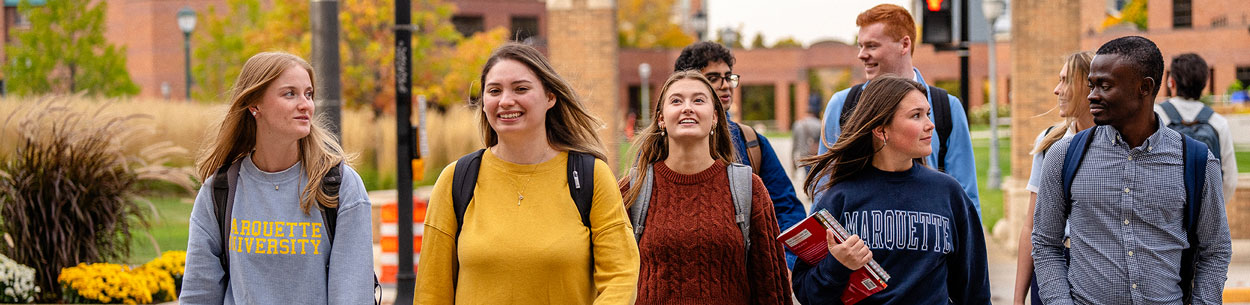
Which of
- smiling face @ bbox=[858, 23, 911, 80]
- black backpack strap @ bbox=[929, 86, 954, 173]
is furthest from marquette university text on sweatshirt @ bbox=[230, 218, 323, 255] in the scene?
black backpack strap @ bbox=[929, 86, 954, 173]

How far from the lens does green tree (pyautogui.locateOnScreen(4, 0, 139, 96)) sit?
33.0m

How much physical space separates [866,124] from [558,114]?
3.49 feet

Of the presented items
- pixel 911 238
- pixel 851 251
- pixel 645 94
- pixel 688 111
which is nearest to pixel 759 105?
pixel 645 94

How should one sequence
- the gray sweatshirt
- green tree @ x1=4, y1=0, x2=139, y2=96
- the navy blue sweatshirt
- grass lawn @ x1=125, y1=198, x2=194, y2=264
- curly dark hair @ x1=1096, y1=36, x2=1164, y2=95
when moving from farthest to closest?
green tree @ x1=4, y1=0, x2=139, y2=96
grass lawn @ x1=125, y1=198, x2=194, y2=264
the navy blue sweatshirt
curly dark hair @ x1=1096, y1=36, x2=1164, y2=95
the gray sweatshirt

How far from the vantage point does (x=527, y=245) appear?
3.26m

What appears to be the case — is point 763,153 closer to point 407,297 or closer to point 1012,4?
→ point 407,297

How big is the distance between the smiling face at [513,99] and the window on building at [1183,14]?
179ft

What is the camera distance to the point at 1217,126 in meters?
6.66

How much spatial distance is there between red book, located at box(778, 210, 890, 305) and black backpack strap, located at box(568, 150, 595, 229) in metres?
0.70

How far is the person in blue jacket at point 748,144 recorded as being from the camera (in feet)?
16.1

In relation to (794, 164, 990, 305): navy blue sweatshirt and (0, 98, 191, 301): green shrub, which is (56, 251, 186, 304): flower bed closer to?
(0, 98, 191, 301): green shrub

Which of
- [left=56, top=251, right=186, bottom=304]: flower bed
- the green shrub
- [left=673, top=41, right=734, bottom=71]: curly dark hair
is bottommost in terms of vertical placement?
[left=56, top=251, right=186, bottom=304]: flower bed

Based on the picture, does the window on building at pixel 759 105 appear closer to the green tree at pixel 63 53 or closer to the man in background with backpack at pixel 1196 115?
the green tree at pixel 63 53

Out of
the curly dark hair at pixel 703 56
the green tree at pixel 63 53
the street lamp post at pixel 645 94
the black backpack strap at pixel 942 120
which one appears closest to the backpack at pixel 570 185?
the curly dark hair at pixel 703 56
